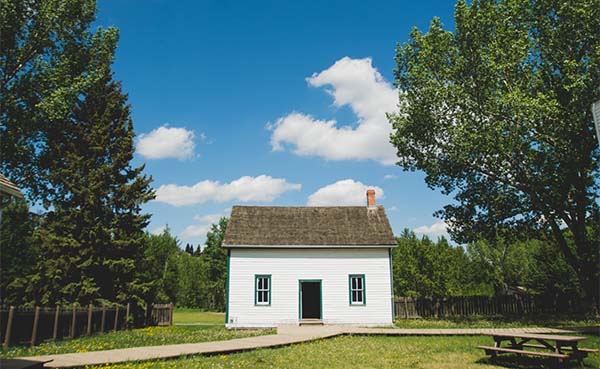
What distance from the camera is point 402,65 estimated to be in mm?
24125

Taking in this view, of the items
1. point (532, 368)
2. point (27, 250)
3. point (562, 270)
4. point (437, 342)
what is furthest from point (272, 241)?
point (562, 270)

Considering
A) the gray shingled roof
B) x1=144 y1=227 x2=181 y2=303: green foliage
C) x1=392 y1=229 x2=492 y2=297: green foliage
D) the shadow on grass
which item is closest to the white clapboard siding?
the gray shingled roof

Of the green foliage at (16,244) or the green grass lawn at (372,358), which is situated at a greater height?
the green foliage at (16,244)

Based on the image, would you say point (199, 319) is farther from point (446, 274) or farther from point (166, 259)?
point (166, 259)

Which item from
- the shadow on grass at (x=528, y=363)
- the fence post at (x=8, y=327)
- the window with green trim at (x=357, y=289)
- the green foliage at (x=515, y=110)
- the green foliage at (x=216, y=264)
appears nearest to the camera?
the shadow on grass at (x=528, y=363)

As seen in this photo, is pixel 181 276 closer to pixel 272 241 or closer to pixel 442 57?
pixel 272 241

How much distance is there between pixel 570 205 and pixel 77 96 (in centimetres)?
2835

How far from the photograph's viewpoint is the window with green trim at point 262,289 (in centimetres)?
2223

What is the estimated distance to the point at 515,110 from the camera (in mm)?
18625

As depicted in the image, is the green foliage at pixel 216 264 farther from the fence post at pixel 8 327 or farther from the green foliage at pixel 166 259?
the fence post at pixel 8 327

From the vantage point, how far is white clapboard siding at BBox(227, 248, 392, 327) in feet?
72.5

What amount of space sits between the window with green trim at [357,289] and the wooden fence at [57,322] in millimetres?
11910

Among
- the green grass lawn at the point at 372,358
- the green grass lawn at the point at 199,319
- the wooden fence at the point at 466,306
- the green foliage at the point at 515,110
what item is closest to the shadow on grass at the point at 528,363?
the green grass lawn at the point at 372,358

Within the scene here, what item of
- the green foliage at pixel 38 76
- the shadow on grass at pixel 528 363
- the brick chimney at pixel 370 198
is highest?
the green foliage at pixel 38 76
